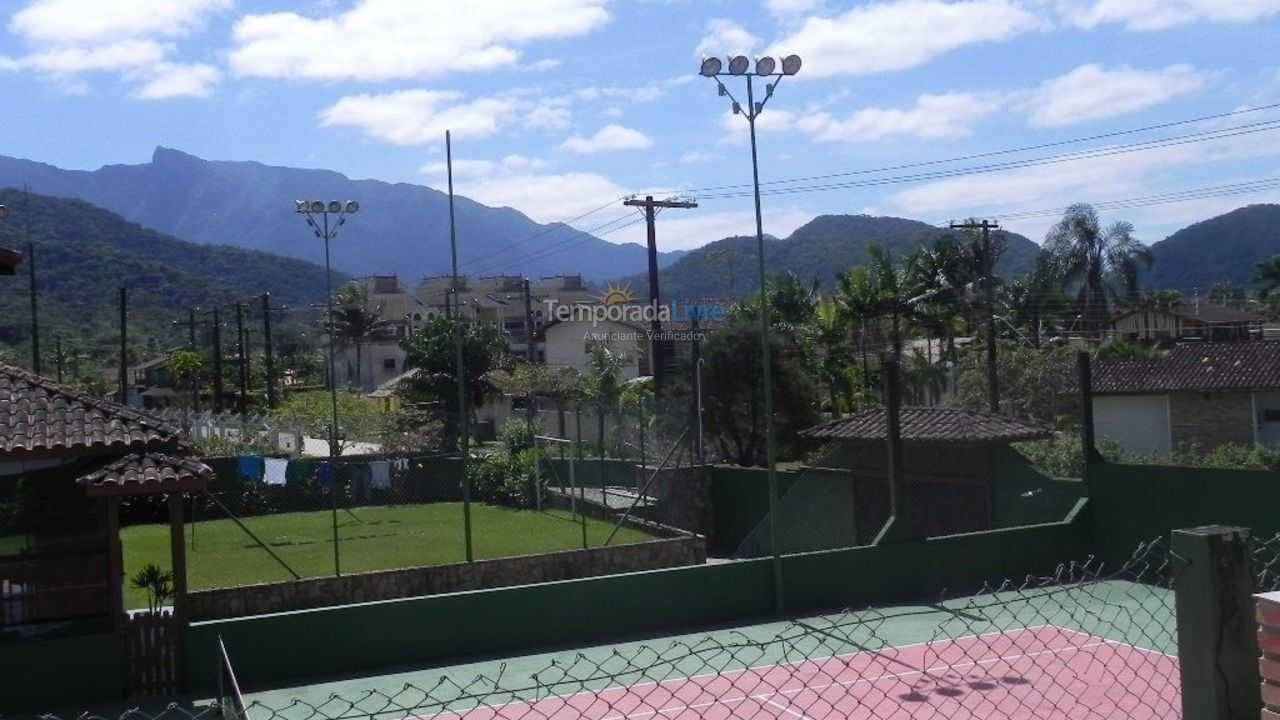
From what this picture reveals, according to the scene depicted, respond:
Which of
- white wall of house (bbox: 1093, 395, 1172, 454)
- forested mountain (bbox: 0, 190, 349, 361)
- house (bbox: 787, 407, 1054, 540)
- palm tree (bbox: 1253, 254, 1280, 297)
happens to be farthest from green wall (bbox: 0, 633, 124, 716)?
palm tree (bbox: 1253, 254, 1280, 297)

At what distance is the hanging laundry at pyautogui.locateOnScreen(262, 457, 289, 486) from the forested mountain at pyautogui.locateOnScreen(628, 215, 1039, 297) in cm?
8829

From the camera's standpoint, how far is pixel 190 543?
27375 mm

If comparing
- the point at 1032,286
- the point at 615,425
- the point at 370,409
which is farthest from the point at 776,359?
the point at 1032,286

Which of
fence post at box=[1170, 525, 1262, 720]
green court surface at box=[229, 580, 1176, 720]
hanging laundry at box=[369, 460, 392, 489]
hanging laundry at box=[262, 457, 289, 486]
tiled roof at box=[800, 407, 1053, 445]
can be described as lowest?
green court surface at box=[229, 580, 1176, 720]

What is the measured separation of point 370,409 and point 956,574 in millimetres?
30038

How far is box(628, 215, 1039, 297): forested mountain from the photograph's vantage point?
127 meters

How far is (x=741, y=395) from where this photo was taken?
32750mm

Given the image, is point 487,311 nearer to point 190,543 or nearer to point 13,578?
point 190,543

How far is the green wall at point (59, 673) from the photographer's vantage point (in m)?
13.7

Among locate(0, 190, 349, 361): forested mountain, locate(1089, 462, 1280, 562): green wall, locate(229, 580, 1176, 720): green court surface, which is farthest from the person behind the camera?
locate(0, 190, 349, 361): forested mountain

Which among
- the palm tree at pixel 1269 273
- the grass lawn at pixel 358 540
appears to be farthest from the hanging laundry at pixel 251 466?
the palm tree at pixel 1269 273

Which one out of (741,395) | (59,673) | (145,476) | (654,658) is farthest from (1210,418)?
(59,673)

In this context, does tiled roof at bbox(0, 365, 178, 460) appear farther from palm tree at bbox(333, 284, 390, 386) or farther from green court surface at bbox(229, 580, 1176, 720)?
palm tree at bbox(333, 284, 390, 386)

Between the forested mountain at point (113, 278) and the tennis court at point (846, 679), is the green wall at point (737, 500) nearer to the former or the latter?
the tennis court at point (846, 679)
